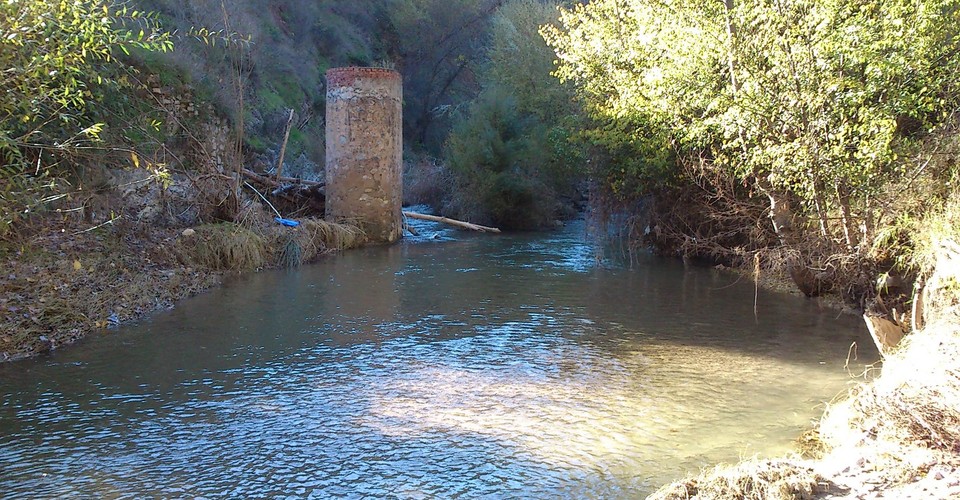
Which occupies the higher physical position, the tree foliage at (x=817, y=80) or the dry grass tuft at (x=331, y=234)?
the tree foliage at (x=817, y=80)

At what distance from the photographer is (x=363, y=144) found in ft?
→ 55.1

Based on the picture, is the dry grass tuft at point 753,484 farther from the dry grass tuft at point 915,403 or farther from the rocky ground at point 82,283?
the rocky ground at point 82,283

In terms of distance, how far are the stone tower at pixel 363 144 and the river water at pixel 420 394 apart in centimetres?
602

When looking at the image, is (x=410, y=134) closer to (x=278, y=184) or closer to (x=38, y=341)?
(x=278, y=184)

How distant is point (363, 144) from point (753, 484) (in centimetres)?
1382

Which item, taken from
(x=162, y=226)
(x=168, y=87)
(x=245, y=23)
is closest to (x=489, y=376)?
(x=162, y=226)

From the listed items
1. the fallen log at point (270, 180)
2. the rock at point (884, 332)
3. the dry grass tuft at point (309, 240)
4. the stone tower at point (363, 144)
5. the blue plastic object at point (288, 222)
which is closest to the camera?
the rock at point (884, 332)

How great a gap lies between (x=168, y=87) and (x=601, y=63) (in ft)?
27.7

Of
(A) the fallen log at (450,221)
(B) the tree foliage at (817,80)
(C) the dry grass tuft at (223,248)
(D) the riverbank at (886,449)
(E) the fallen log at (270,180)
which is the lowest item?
(D) the riverbank at (886,449)

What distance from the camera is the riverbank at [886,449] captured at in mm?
4016

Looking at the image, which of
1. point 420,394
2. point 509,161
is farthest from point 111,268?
point 509,161

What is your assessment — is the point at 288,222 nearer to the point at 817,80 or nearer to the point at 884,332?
the point at 817,80

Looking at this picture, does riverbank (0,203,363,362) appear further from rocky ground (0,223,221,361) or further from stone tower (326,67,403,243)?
stone tower (326,67,403,243)

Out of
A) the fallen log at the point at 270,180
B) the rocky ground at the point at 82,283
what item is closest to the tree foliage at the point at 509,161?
the fallen log at the point at 270,180
